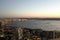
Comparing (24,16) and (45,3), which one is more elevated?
(45,3)

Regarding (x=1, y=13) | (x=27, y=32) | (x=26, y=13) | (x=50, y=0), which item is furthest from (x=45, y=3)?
(x=1, y=13)

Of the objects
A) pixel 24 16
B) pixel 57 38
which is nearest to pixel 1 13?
pixel 24 16

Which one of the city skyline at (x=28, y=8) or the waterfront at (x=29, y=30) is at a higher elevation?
the city skyline at (x=28, y=8)

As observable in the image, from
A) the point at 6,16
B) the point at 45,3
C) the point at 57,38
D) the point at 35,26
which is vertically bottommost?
the point at 57,38

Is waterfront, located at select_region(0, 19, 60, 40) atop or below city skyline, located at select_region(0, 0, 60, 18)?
below

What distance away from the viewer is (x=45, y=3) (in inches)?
69.5

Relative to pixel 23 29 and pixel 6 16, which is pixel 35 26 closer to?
pixel 23 29

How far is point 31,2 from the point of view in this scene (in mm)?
1762

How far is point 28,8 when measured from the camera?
1771 mm

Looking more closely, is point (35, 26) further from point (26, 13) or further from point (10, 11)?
point (10, 11)

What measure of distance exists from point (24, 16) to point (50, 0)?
318mm

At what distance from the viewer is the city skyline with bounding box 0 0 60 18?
1.76 meters

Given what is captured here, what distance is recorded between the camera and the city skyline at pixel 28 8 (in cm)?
176

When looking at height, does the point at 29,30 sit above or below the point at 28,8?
below
